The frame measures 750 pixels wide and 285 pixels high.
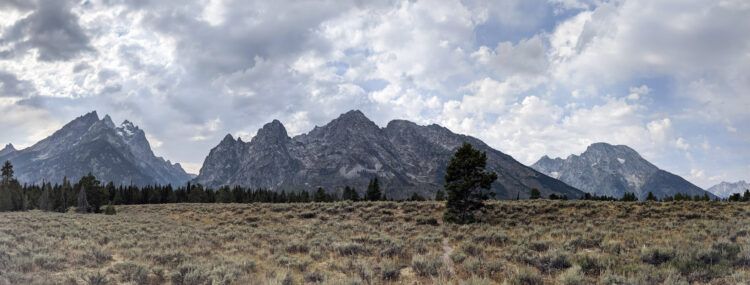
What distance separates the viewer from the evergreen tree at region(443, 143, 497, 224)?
34281mm

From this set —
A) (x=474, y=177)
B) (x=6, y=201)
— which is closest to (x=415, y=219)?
(x=474, y=177)

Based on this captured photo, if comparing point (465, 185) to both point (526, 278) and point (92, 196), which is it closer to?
point (526, 278)

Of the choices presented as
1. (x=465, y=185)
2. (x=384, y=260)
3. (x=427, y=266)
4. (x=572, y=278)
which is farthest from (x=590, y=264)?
(x=465, y=185)

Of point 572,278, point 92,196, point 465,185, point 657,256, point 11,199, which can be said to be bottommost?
point 572,278

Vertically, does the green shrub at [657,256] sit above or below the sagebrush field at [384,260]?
above

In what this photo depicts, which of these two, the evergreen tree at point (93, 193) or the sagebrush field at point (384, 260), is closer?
the sagebrush field at point (384, 260)

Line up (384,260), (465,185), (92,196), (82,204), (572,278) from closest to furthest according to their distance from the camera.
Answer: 1. (572,278)
2. (384,260)
3. (465,185)
4. (82,204)
5. (92,196)

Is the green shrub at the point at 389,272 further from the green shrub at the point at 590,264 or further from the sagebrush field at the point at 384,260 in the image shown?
the green shrub at the point at 590,264

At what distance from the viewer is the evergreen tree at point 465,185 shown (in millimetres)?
34281

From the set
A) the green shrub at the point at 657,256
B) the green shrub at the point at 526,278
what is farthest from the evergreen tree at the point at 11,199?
the green shrub at the point at 657,256

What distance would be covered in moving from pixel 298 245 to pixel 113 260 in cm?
719

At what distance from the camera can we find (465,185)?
1371 inches

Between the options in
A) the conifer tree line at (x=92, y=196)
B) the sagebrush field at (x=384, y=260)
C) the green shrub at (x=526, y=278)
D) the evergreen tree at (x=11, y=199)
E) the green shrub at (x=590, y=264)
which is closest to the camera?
the green shrub at (x=526, y=278)

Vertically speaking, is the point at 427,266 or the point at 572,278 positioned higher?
the point at 572,278
